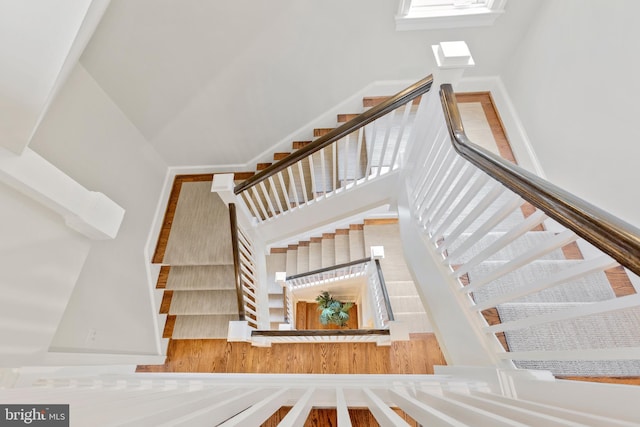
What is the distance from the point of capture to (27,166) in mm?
1172

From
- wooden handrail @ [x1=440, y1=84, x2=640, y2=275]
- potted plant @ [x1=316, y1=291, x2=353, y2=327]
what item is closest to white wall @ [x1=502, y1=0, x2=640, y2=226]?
wooden handrail @ [x1=440, y1=84, x2=640, y2=275]

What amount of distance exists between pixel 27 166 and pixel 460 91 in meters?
3.94

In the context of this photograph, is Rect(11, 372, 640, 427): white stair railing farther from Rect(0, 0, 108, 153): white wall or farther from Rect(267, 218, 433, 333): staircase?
Rect(267, 218, 433, 333): staircase

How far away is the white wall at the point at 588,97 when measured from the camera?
174cm

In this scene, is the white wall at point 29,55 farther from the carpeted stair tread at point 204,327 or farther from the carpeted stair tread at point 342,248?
the carpeted stair tread at point 342,248

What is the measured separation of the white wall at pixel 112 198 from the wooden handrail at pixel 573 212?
282 cm

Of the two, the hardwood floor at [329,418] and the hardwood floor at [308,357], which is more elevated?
the hardwood floor at [308,357]

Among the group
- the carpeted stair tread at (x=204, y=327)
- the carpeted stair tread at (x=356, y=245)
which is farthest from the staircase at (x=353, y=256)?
the carpeted stair tread at (x=204, y=327)

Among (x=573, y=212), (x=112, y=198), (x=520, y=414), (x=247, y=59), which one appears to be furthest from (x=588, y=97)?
(x=112, y=198)

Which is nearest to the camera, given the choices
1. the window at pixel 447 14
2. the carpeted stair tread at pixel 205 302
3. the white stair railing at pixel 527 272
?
the white stair railing at pixel 527 272

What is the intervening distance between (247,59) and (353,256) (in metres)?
2.65

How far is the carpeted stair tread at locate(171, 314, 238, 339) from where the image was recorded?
109 inches

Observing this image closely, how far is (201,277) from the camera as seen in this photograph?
3.02 m

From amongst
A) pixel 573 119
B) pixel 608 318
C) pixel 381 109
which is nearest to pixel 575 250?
pixel 608 318
